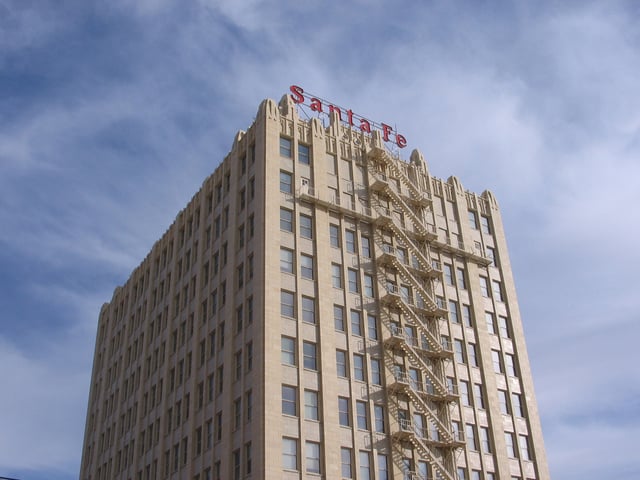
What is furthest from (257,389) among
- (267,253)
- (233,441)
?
(267,253)

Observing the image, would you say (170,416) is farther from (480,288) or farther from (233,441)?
(480,288)

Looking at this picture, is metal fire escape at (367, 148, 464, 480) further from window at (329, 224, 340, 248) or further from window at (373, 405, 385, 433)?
window at (329, 224, 340, 248)

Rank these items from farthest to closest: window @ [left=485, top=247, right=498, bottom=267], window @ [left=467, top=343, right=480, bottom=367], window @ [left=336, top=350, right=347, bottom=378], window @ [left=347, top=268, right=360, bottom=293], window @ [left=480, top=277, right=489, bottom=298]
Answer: window @ [left=485, top=247, right=498, bottom=267], window @ [left=480, top=277, right=489, bottom=298], window @ [left=467, top=343, right=480, bottom=367], window @ [left=347, top=268, right=360, bottom=293], window @ [left=336, top=350, right=347, bottom=378]

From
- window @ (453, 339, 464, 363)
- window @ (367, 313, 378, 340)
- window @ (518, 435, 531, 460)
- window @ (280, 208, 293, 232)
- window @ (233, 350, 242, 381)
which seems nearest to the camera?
window @ (233, 350, 242, 381)

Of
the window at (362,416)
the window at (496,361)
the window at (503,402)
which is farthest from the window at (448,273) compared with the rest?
the window at (362,416)

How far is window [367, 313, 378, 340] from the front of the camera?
69.9 meters

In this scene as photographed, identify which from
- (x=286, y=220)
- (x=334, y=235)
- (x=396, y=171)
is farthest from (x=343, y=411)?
(x=396, y=171)

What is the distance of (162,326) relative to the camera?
283 ft

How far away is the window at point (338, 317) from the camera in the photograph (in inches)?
2694

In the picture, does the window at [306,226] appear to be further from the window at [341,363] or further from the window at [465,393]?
the window at [465,393]

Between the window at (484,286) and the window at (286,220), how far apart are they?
24.0 meters

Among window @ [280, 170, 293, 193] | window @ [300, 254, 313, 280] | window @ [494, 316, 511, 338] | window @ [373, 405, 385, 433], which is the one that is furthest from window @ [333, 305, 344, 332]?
window @ [494, 316, 511, 338]

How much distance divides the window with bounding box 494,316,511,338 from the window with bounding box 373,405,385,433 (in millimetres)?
21067

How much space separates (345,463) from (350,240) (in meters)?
22.8
